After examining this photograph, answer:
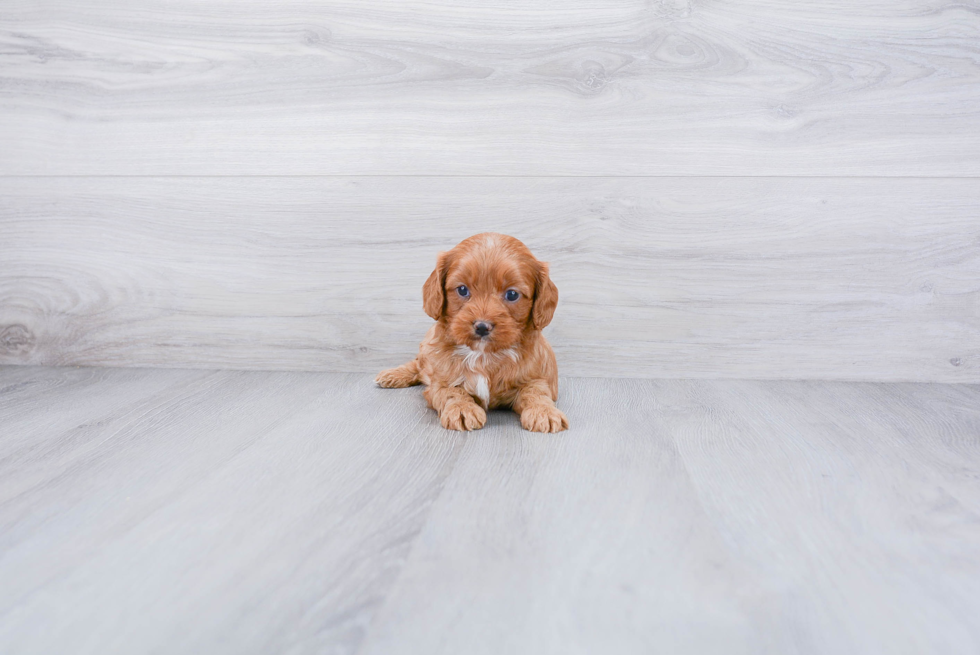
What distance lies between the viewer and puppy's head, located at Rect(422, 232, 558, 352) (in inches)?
55.2

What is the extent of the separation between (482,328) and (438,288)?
173mm

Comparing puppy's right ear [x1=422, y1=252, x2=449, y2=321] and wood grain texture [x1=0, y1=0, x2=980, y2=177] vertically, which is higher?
wood grain texture [x1=0, y1=0, x2=980, y2=177]

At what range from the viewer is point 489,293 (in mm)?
1433

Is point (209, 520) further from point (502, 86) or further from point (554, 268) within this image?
point (502, 86)

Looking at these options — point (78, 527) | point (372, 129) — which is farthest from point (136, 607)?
point (372, 129)

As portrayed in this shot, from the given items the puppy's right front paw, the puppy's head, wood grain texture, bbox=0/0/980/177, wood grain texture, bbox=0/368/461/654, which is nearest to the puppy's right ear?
the puppy's head

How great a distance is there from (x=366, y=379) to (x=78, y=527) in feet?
3.34

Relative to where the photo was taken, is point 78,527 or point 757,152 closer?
point 78,527

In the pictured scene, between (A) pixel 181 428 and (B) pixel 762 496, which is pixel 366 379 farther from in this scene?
(B) pixel 762 496

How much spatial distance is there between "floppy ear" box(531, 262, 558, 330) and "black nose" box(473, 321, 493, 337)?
155 millimetres

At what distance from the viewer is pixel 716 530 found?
Result: 0.94 m

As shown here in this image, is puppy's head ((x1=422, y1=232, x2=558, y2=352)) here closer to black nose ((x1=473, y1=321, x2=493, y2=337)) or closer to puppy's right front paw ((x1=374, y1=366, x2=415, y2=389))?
black nose ((x1=473, y1=321, x2=493, y2=337))

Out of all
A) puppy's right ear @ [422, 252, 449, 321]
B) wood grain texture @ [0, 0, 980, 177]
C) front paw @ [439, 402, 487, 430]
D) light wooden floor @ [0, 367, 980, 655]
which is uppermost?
wood grain texture @ [0, 0, 980, 177]

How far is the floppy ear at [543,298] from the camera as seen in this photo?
4.84 feet
